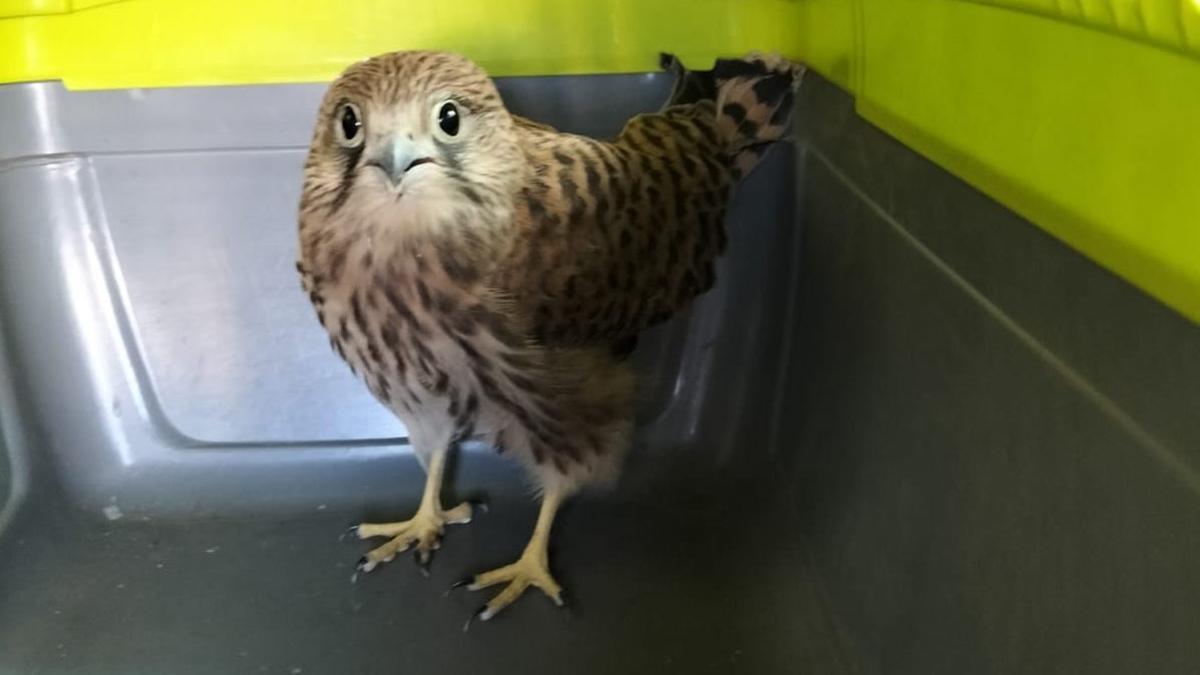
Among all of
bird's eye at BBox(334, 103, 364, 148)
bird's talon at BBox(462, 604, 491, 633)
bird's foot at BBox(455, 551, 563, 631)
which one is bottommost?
bird's talon at BBox(462, 604, 491, 633)

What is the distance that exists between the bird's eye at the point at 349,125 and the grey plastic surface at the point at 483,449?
0.87ft

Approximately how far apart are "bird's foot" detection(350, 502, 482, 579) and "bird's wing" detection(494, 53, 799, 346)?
28cm

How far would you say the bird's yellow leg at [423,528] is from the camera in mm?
1103

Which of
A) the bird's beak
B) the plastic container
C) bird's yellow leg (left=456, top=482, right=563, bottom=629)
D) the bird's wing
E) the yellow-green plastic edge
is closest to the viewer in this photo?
the yellow-green plastic edge

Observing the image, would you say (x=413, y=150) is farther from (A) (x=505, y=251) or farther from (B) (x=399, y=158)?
(A) (x=505, y=251)

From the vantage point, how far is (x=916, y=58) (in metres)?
0.82

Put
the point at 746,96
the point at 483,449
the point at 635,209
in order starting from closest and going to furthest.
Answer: the point at 635,209 < the point at 746,96 < the point at 483,449

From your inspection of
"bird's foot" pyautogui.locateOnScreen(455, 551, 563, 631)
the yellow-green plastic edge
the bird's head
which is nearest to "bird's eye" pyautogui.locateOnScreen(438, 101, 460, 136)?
the bird's head

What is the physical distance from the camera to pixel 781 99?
1.11 m

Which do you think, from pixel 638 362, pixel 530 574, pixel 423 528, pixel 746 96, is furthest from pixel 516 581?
pixel 746 96

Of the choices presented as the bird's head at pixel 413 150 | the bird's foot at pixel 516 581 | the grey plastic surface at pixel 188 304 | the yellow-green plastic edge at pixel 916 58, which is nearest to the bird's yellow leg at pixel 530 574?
the bird's foot at pixel 516 581

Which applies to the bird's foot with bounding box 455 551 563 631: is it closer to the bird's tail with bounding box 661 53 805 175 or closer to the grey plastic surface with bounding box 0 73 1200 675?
the grey plastic surface with bounding box 0 73 1200 675

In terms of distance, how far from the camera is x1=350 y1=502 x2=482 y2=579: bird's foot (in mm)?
1099

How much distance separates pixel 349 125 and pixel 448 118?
3.3 inches
